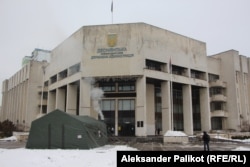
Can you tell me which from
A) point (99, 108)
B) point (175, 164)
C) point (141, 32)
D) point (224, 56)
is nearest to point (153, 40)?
point (141, 32)

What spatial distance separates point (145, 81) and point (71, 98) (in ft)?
52.0

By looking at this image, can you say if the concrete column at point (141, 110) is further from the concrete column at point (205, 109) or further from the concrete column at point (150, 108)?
the concrete column at point (205, 109)

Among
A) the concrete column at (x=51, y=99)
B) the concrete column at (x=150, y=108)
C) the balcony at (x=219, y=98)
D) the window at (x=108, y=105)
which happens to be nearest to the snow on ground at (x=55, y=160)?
the window at (x=108, y=105)

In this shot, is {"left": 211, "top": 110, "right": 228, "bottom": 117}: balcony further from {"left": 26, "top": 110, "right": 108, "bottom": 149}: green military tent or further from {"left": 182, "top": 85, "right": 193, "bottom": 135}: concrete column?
{"left": 26, "top": 110, "right": 108, "bottom": 149}: green military tent

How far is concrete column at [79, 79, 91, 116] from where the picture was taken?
153ft

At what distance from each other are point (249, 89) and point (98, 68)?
40680 mm

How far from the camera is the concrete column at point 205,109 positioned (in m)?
56.0

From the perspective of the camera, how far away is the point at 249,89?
66250mm

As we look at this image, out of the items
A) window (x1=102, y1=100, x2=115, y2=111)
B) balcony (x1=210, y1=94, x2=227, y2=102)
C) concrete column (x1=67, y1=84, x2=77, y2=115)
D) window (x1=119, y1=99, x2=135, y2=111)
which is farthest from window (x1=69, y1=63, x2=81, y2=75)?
balcony (x1=210, y1=94, x2=227, y2=102)

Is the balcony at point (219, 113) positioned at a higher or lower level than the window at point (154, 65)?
lower

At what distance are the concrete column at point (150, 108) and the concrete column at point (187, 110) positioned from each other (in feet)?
20.9

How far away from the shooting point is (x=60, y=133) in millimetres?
25203

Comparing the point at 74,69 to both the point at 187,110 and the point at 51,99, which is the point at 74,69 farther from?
the point at 187,110

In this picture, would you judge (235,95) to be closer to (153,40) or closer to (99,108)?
(153,40)
